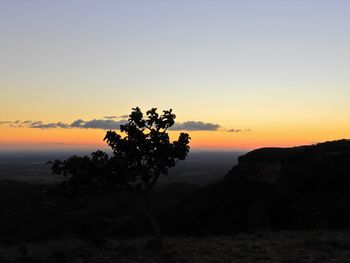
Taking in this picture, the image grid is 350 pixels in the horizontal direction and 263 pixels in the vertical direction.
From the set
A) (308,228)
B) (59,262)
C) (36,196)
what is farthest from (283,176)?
(36,196)

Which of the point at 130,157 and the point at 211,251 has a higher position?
the point at 130,157

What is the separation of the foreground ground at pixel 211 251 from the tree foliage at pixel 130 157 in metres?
3.41

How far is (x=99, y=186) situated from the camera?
80.9ft

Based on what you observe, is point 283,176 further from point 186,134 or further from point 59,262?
point 59,262

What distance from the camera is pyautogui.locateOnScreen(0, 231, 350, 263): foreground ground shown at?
21.6 meters

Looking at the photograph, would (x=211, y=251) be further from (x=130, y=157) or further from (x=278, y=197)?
(x=278, y=197)

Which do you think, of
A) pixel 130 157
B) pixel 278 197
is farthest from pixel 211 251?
pixel 278 197

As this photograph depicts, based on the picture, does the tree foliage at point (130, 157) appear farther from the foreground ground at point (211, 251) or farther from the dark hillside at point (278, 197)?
the dark hillside at point (278, 197)

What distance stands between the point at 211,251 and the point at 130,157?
21.9ft

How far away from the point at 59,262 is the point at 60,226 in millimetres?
33618

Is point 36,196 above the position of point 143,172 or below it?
below

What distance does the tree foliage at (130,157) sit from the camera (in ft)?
78.8

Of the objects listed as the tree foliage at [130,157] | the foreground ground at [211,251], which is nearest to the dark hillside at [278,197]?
the foreground ground at [211,251]

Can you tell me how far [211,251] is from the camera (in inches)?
936
